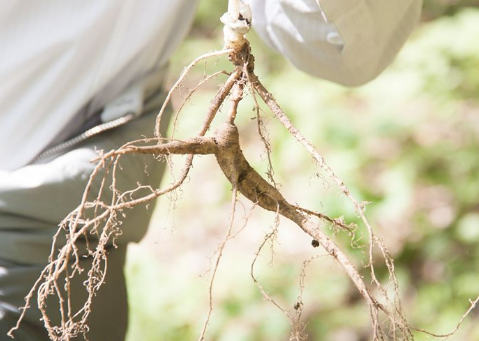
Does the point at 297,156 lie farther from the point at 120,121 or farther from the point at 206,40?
the point at 206,40

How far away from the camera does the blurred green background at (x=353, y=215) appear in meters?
1.85

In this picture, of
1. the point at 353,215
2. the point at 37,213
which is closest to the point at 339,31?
the point at 37,213

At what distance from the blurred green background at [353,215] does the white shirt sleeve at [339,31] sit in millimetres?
766

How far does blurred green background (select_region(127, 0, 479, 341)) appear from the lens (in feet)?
6.07

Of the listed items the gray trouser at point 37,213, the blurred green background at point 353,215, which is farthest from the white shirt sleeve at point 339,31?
the blurred green background at point 353,215

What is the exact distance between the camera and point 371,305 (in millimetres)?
687

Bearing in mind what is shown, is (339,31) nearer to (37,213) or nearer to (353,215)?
(37,213)

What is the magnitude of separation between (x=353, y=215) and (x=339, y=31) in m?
0.99

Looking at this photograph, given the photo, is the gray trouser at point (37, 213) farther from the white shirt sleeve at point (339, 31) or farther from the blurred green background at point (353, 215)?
the blurred green background at point (353, 215)

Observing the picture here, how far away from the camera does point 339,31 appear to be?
830 mm

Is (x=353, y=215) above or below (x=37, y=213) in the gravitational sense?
above

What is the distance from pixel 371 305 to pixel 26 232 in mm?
496

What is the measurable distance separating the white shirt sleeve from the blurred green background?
30.2 inches

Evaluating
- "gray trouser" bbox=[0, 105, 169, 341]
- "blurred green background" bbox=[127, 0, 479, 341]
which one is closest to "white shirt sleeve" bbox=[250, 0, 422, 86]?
"gray trouser" bbox=[0, 105, 169, 341]
